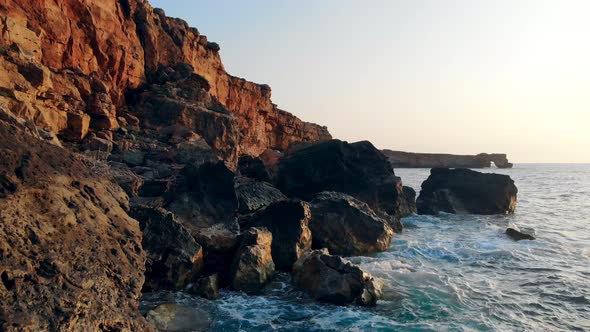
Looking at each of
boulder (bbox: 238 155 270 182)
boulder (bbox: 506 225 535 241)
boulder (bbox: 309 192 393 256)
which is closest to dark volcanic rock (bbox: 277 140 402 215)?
boulder (bbox: 238 155 270 182)

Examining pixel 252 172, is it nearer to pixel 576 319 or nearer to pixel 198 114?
pixel 198 114

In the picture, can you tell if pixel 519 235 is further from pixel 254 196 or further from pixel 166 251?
pixel 166 251

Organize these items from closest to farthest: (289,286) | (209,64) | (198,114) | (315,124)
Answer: (289,286), (198,114), (209,64), (315,124)

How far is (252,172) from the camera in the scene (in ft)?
72.3

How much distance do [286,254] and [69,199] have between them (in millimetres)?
6223

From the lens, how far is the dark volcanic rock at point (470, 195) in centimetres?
2350

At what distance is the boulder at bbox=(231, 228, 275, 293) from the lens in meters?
8.79

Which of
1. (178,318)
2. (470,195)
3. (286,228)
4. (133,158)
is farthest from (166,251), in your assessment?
(470,195)

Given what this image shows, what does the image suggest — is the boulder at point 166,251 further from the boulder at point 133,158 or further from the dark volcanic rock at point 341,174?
the dark volcanic rock at point 341,174

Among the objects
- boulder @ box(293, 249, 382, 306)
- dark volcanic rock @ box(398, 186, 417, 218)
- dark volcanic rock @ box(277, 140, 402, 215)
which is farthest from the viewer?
dark volcanic rock @ box(398, 186, 417, 218)

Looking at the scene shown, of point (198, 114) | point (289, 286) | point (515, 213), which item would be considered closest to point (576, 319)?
point (289, 286)

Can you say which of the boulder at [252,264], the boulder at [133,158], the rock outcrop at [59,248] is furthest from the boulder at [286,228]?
the boulder at [133,158]

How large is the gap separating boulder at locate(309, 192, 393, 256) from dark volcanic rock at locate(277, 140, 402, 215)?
17.3 feet

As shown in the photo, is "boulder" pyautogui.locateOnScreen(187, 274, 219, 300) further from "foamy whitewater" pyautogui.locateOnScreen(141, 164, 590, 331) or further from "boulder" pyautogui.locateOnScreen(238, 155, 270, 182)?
"boulder" pyautogui.locateOnScreen(238, 155, 270, 182)
